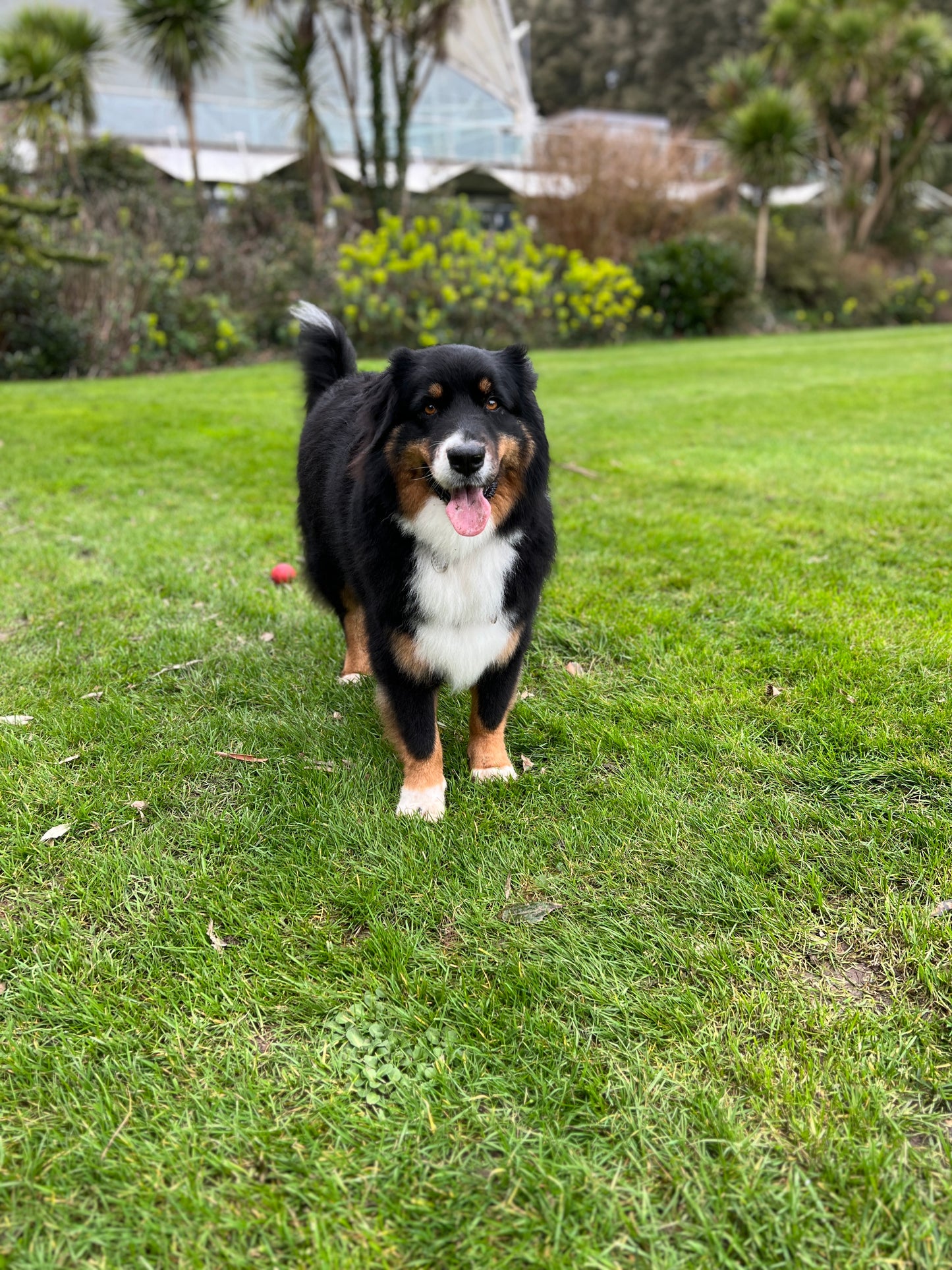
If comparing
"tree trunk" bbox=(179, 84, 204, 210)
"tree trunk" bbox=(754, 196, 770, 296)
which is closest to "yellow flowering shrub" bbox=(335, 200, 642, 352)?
"tree trunk" bbox=(179, 84, 204, 210)

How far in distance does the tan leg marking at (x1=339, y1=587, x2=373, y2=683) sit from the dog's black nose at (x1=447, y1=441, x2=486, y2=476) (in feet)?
4.03

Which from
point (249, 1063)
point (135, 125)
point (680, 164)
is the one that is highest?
point (135, 125)

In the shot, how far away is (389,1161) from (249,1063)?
0.41 meters

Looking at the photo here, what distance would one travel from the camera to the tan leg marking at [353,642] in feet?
11.5

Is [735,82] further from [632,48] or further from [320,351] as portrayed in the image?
[320,351]

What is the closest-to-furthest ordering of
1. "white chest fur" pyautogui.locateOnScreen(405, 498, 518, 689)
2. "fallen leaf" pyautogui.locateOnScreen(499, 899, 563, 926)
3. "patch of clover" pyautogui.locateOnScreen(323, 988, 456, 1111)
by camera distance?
"patch of clover" pyautogui.locateOnScreen(323, 988, 456, 1111)
"fallen leaf" pyautogui.locateOnScreen(499, 899, 563, 926)
"white chest fur" pyautogui.locateOnScreen(405, 498, 518, 689)

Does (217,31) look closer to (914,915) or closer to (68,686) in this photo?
(68,686)

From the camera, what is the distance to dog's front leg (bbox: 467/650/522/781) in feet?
9.34

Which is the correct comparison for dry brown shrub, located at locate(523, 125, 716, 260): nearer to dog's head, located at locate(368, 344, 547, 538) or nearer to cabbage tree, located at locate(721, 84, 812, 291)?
cabbage tree, located at locate(721, 84, 812, 291)

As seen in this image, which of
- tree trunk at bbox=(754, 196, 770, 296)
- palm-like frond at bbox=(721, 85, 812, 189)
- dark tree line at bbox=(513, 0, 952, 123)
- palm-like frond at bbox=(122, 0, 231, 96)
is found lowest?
tree trunk at bbox=(754, 196, 770, 296)

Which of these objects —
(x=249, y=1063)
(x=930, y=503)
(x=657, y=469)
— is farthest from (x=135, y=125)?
(x=249, y=1063)

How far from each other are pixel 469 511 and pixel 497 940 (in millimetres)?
1285

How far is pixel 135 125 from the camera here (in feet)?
80.2

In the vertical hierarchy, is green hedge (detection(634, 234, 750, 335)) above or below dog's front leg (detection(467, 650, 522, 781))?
above
